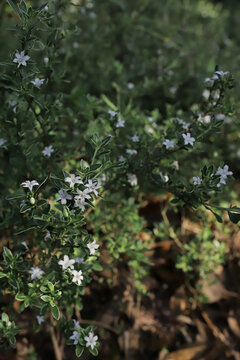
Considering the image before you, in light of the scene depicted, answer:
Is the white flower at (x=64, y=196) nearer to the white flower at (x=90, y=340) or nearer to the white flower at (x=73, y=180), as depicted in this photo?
the white flower at (x=73, y=180)

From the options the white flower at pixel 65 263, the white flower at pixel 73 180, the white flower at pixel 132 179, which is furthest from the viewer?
the white flower at pixel 132 179

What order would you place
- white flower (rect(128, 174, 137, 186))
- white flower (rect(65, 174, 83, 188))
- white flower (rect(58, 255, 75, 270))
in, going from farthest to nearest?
white flower (rect(128, 174, 137, 186))
white flower (rect(58, 255, 75, 270))
white flower (rect(65, 174, 83, 188))

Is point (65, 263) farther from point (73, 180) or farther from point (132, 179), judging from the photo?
point (132, 179)

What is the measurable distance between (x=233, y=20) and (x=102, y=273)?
524cm

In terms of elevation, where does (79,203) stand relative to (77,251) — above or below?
above

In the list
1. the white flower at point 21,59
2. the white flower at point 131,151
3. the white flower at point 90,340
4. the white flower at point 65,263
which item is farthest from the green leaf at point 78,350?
the white flower at point 21,59

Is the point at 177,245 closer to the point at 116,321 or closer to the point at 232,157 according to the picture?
the point at 116,321

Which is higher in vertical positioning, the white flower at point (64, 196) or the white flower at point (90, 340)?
the white flower at point (64, 196)

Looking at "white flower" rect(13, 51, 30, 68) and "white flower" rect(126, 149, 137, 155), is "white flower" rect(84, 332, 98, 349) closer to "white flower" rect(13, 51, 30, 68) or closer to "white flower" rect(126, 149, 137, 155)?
"white flower" rect(126, 149, 137, 155)

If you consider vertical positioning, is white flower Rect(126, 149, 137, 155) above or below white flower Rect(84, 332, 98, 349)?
above

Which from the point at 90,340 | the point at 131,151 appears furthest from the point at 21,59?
the point at 90,340

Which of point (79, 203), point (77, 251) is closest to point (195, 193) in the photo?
point (79, 203)

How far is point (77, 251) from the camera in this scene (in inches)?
72.8

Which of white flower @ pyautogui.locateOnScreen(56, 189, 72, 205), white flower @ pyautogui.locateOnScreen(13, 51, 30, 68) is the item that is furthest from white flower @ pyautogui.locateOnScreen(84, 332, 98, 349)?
white flower @ pyautogui.locateOnScreen(13, 51, 30, 68)
